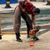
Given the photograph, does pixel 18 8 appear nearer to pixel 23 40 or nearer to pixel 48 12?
pixel 23 40

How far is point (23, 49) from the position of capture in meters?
8.86

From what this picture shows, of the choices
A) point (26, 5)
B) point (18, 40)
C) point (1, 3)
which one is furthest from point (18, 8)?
point (1, 3)

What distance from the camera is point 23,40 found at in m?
10.1

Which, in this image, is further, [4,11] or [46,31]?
[4,11]

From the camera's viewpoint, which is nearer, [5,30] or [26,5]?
[26,5]

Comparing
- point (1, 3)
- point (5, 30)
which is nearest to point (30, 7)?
point (5, 30)

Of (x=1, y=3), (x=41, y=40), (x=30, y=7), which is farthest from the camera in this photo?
(x=1, y=3)

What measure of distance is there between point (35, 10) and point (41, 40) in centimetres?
133

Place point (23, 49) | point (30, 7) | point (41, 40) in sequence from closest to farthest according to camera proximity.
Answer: point (23, 49)
point (30, 7)
point (41, 40)

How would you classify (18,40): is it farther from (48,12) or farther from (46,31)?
(48,12)

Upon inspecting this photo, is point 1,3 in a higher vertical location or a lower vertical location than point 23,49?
lower

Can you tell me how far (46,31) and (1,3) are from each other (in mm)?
13761

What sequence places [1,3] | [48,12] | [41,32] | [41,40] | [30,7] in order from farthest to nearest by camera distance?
[1,3]
[48,12]
[41,32]
[41,40]
[30,7]

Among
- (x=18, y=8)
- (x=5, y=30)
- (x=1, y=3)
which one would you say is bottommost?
(x=1, y=3)
